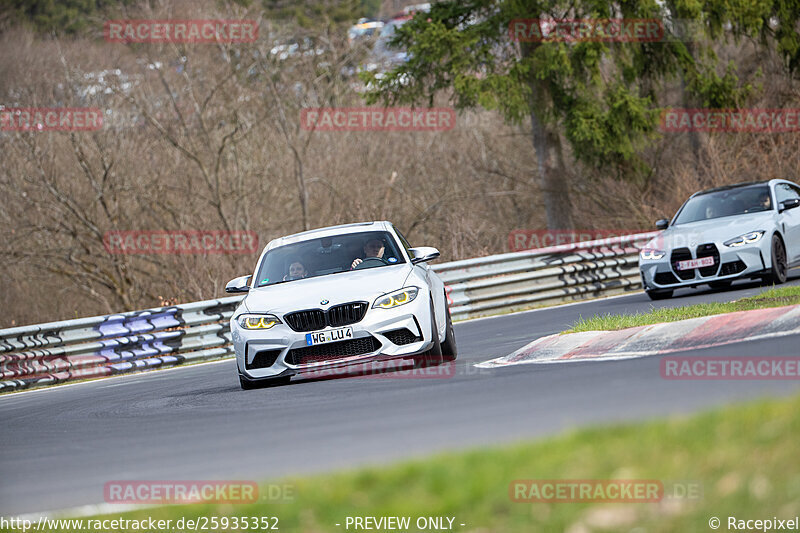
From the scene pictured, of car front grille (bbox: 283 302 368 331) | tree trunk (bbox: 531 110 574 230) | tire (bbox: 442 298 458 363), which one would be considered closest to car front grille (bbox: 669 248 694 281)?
tire (bbox: 442 298 458 363)

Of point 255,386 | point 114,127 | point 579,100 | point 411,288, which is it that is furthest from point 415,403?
point 114,127

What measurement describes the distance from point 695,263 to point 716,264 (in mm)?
307

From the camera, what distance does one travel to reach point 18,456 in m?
8.73

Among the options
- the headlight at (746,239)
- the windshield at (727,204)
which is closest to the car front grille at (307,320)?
the headlight at (746,239)

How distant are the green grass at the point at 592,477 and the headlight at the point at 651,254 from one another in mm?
11341

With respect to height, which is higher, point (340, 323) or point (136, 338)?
point (340, 323)

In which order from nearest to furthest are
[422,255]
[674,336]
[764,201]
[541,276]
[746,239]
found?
[674,336] → [422,255] → [746,239] → [764,201] → [541,276]

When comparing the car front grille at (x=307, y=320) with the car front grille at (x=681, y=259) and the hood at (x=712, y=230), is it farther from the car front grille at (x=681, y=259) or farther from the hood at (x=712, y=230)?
the hood at (x=712, y=230)

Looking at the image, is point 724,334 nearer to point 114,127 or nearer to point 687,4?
point 687,4

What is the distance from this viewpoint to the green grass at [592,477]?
4.48m

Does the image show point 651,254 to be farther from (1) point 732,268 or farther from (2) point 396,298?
(2) point 396,298

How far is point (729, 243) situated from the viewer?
650 inches

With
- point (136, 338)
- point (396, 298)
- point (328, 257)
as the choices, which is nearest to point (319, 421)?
point (396, 298)

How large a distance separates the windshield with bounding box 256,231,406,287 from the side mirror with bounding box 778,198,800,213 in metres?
7.54
